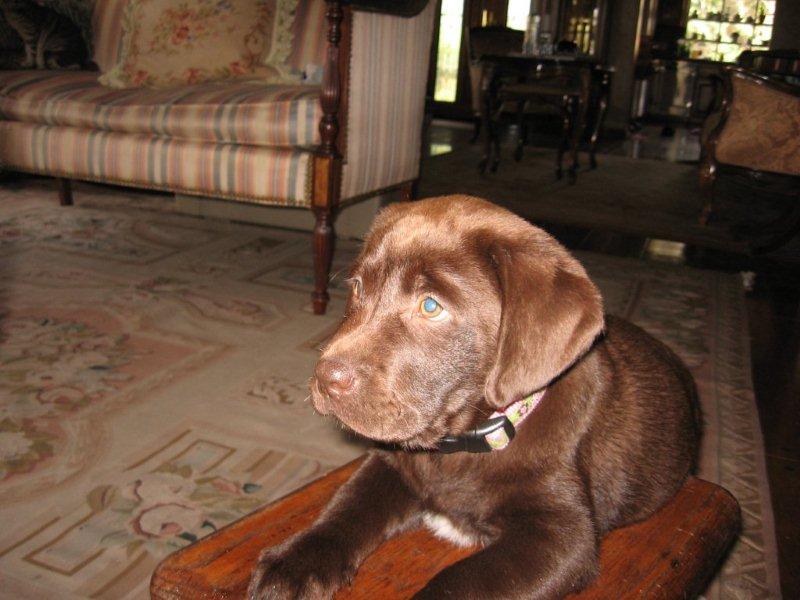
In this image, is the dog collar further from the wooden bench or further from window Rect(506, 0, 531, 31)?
window Rect(506, 0, 531, 31)

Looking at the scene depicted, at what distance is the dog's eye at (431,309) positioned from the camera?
128 centimetres

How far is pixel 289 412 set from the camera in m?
2.38

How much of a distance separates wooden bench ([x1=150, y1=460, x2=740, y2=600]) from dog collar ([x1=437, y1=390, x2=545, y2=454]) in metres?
0.18

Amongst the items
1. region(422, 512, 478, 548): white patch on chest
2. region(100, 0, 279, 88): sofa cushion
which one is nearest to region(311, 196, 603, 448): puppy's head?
region(422, 512, 478, 548): white patch on chest

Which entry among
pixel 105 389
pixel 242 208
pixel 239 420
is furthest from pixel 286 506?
pixel 242 208

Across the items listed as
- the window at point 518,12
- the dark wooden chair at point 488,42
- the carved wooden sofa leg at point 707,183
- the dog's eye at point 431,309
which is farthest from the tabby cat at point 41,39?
the window at point 518,12

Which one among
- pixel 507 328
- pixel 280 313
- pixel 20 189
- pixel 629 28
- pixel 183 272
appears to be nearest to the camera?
pixel 507 328

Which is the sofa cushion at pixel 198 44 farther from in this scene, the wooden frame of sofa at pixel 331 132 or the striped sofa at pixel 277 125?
the wooden frame of sofa at pixel 331 132

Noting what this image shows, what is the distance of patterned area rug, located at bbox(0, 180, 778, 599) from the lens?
1.78 metres

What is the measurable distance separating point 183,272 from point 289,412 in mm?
1577

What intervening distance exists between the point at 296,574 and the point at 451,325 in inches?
A: 18.3

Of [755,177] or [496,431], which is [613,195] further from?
[496,431]

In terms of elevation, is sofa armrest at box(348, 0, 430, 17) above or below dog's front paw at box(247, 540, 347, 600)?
above

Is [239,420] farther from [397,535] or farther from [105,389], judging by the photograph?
[397,535]
